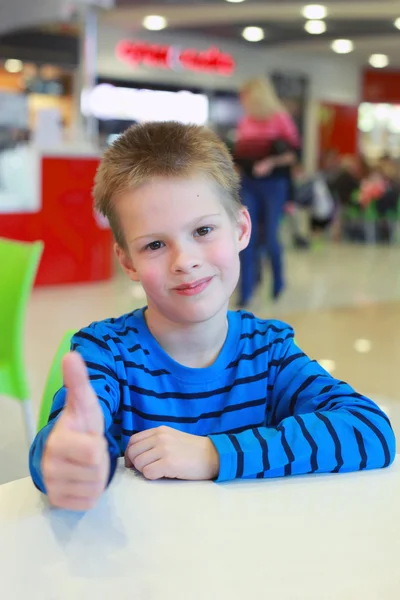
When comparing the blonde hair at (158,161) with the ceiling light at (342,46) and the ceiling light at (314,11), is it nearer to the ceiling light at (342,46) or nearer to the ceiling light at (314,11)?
the ceiling light at (314,11)

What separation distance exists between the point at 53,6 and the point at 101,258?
3323 mm

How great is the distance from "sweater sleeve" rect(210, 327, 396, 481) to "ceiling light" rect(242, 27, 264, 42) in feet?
32.9

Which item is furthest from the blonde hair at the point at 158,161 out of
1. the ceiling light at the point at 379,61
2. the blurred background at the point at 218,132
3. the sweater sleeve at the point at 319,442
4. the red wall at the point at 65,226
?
the ceiling light at the point at 379,61

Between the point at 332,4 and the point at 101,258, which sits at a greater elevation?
the point at 332,4

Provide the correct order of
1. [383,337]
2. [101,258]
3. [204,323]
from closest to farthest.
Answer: [204,323]
[383,337]
[101,258]

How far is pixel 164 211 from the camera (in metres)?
1.02

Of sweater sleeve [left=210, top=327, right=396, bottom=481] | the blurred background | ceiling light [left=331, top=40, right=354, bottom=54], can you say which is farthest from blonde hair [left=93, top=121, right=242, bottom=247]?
ceiling light [left=331, top=40, right=354, bottom=54]

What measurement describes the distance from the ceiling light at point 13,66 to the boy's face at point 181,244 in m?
9.10

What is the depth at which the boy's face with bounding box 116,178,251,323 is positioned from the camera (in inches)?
40.3

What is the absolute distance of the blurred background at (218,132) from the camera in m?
4.55

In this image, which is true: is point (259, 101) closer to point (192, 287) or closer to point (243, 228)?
point (243, 228)

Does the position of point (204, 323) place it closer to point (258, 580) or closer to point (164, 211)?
point (164, 211)

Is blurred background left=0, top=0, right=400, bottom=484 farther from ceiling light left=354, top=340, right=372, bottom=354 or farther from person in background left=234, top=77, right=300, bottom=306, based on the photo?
person in background left=234, top=77, right=300, bottom=306

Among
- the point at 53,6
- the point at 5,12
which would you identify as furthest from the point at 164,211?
the point at 5,12
